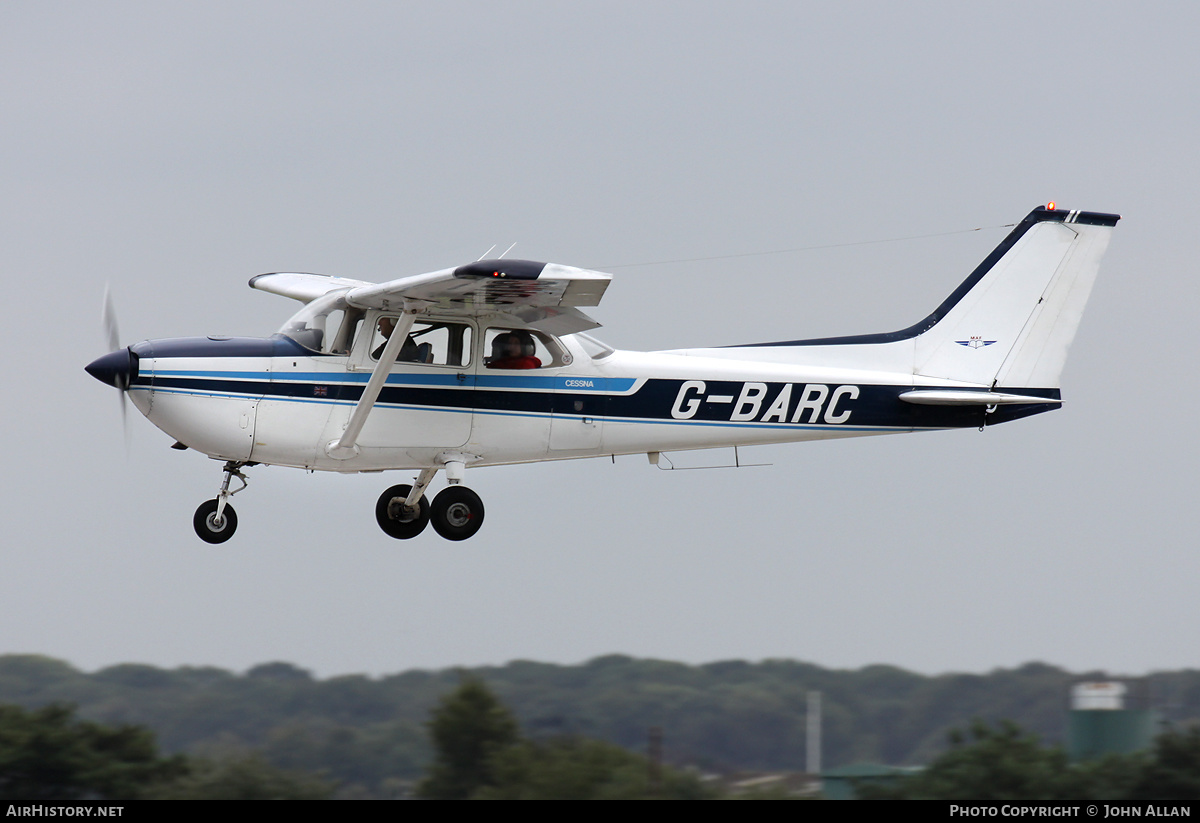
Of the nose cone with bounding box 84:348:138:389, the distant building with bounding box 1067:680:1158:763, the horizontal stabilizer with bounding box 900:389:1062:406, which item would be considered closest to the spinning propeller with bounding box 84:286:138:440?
the nose cone with bounding box 84:348:138:389

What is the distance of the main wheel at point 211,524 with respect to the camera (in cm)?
1309

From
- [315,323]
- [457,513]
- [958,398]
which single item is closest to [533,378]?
[457,513]

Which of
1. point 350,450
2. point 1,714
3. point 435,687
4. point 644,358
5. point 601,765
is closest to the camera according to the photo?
point 350,450

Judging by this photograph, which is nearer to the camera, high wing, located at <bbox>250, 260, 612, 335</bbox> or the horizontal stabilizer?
high wing, located at <bbox>250, 260, 612, 335</bbox>

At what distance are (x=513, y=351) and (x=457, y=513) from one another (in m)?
1.77

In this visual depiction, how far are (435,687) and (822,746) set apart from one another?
30.8 feet

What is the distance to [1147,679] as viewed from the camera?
27000 millimetres

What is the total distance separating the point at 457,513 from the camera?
13.7m

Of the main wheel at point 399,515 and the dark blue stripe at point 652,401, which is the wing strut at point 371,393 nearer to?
the dark blue stripe at point 652,401

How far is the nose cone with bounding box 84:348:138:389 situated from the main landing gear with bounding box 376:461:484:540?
9.85 feet

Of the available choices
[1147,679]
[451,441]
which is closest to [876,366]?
[451,441]

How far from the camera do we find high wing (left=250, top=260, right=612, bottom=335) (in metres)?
11.3

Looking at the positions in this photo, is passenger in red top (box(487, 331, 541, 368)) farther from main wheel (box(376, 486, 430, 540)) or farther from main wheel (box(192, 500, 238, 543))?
main wheel (box(192, 500, 238, 543))
